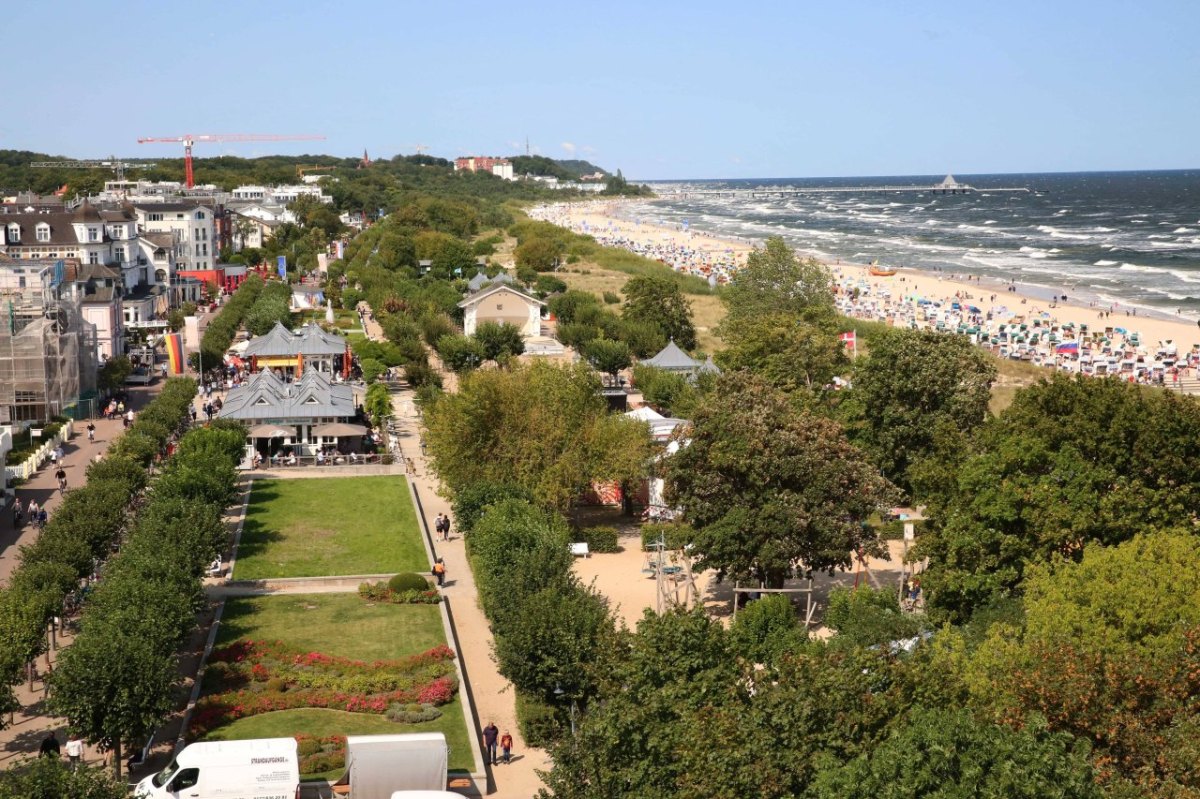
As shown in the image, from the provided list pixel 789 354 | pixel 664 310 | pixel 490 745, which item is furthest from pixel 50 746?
pixel 664 310

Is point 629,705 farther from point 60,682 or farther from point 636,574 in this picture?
point 636,574

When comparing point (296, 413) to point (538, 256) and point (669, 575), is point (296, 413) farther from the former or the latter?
point (538, 256)

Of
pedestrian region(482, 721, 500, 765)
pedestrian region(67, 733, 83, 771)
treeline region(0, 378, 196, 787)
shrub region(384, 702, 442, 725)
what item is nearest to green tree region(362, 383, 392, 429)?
treeline region(0, 378, 196, 787)

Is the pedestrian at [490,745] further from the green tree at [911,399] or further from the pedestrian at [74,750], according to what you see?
the green tree at [911,399]

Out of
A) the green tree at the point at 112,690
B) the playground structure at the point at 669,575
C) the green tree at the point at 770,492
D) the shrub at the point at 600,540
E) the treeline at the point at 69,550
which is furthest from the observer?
the shrub at the point at 600,540

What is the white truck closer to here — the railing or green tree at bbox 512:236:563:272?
the railing

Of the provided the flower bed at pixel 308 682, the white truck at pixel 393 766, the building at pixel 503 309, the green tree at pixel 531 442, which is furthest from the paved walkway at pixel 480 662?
the building at pixel 503 309
